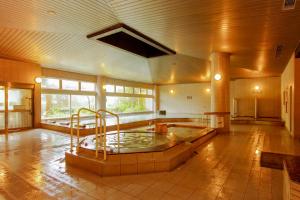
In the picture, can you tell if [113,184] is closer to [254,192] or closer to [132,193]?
[132,193]

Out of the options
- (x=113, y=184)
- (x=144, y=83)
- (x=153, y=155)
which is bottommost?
(x=113, y=184)

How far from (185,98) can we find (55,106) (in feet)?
31.8

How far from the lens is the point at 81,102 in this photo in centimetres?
1095

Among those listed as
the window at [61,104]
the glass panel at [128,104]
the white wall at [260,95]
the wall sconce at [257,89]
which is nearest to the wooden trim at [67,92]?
the window at [61,104]

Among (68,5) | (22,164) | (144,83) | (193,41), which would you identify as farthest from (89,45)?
(144,83)

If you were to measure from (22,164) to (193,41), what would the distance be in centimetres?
537

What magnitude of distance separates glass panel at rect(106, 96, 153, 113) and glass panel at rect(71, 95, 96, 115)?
1163mm

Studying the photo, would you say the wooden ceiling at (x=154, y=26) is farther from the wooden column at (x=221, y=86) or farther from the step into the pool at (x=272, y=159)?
the step into the pool at (x=272, y=159)

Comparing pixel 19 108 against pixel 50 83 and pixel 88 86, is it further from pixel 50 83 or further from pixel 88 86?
pixel 88 86

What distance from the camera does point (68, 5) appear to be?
3.68 m

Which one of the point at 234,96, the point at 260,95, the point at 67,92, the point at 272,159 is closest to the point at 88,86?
the point at 67,92

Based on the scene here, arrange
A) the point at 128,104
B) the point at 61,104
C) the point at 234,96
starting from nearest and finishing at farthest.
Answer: the point at 61,104 < the point at 234,96 < the point at 128,104

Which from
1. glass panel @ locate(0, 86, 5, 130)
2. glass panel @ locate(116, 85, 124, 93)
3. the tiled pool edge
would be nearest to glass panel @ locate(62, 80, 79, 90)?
glass panel @ locate(0, 86, 5, 130)

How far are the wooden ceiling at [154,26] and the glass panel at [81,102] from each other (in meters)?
3.26
